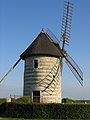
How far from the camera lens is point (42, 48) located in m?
33.1

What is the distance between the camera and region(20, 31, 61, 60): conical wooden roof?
32.7 meters

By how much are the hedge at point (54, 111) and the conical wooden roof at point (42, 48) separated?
7489 mm

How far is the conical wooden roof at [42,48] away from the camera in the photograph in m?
32.7

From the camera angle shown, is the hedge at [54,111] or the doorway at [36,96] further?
the doorway at [36,96]

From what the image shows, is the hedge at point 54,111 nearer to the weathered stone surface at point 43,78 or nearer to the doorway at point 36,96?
the doorway at point 36,96

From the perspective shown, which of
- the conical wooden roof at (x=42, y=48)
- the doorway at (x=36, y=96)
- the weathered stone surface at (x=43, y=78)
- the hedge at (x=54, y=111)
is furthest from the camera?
the conical wooden roof at (x=42, y=48)

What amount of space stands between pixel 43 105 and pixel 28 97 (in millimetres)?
4513

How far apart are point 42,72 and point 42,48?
9.29 feet

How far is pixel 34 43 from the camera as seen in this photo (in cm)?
3388

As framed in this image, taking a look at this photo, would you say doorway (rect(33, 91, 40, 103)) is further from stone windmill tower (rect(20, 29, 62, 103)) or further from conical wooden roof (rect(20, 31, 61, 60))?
conical wooden roof (rect(20, 31, 61, 60))

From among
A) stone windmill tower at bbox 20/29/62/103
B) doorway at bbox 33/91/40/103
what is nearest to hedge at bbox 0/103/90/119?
doorway at bbox 33/91/40/103

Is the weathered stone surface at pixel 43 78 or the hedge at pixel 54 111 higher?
the weathered stone surface at pixel 43 78

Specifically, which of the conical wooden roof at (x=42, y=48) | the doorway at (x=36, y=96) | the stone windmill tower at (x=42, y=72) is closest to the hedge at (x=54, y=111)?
the doorway at (x=36, y=96)

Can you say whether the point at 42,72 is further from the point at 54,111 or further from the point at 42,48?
the point at 54,111
